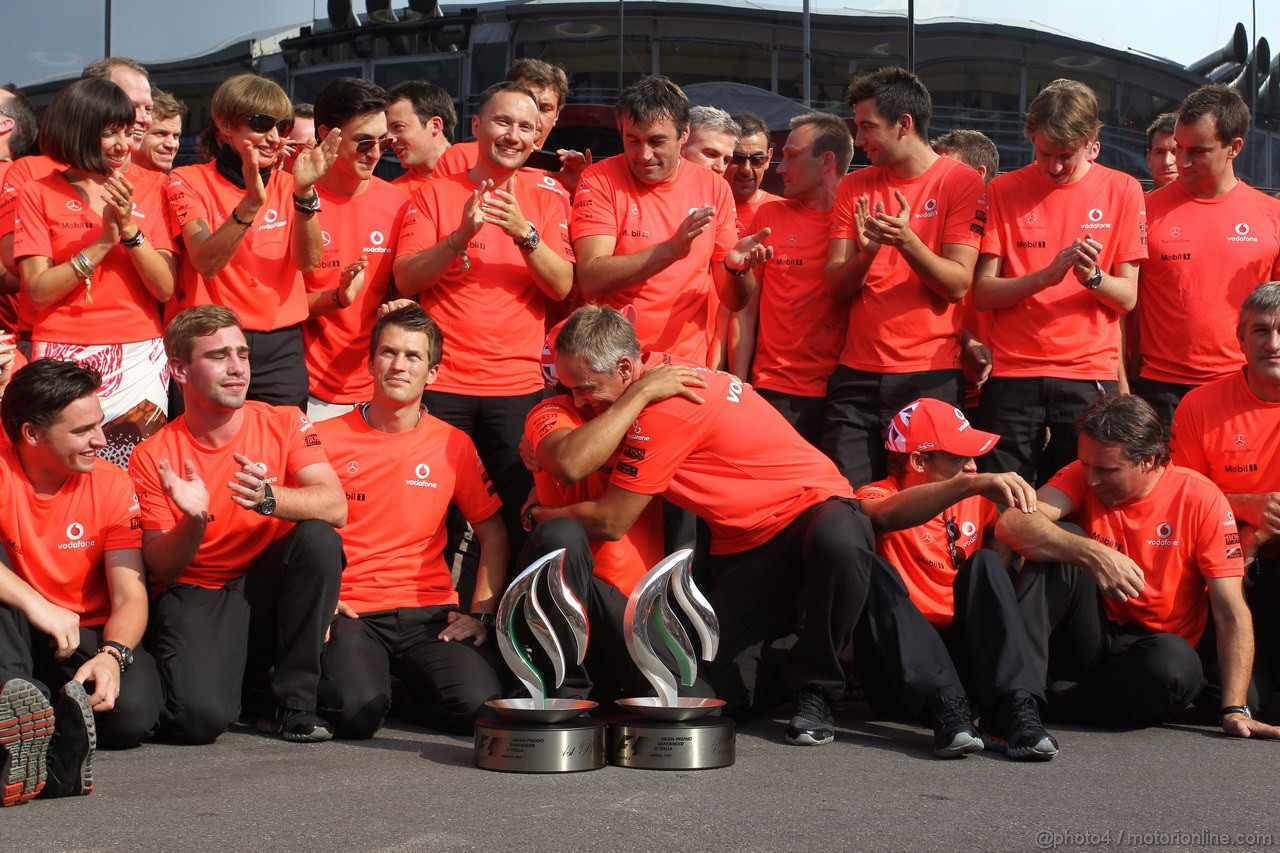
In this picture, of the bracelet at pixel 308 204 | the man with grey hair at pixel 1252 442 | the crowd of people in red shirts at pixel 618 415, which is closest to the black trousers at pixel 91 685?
the crowd of people in red shirts at pixel 618 415

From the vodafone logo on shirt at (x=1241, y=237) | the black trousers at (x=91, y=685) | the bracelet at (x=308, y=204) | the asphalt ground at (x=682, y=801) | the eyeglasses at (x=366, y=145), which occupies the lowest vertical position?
the asphalt ground at (x=682, y=801)

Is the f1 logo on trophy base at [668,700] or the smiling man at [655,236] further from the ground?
the smiling man at [655,236]

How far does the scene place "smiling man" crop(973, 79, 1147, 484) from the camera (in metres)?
5.70

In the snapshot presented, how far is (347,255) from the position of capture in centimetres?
597

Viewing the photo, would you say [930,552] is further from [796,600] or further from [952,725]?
[952,725]

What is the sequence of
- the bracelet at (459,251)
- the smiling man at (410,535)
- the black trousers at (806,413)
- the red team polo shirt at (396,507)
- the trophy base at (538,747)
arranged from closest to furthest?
1. the trophy base at (538,747)
2. the smiling man at (410,535)
3. the red team polo shirt at (396,507)
4. the bracelet at (459,251)
5. the black trousers at (806,413)

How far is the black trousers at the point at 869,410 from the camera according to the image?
5.75 metres

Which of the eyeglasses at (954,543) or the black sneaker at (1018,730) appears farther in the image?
the eyeglasses at (954,543)

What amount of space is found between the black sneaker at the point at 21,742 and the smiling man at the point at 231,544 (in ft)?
2.80

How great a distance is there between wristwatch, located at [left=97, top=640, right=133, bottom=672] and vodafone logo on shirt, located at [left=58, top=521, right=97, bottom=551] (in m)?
0.34

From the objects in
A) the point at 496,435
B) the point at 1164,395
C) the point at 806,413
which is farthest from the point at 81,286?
the point at 1164,395

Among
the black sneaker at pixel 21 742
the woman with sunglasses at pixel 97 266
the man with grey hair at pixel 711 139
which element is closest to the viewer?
the black sneaker at pixel 21 742

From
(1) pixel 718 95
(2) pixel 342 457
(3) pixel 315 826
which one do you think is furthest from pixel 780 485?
(1) pixel 718 95

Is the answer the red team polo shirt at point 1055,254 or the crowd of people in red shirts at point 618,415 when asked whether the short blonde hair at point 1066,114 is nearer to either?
the crowd of people in red shirts at point 618,415
